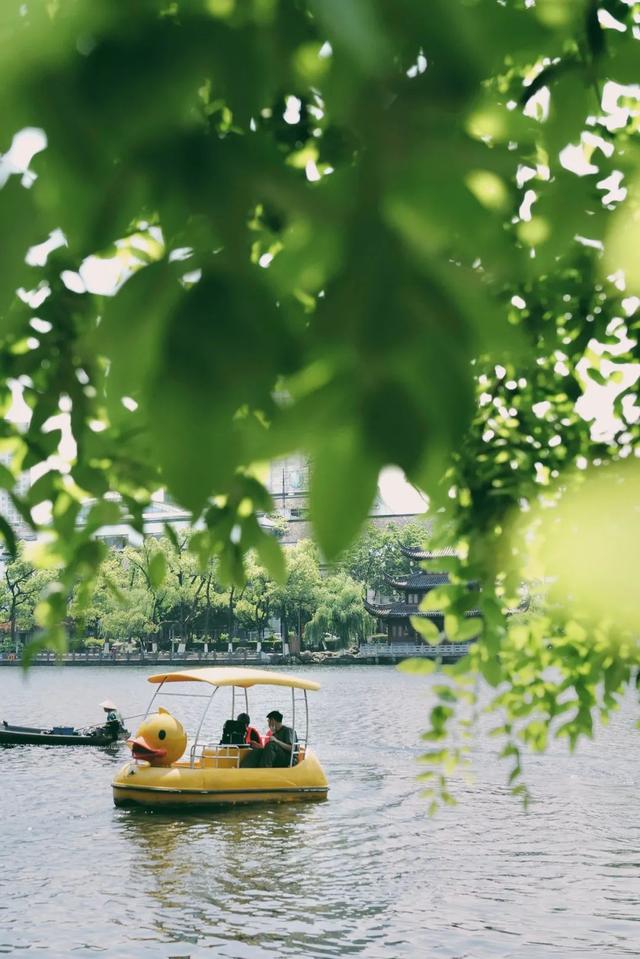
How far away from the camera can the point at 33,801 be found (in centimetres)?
2675

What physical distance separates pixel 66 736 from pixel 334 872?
61.1 ft

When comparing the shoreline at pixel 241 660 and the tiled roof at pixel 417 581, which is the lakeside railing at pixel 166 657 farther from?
the tiled roof at pixel 417 581

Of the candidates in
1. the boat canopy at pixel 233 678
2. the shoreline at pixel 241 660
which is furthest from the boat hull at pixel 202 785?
the shoreline at pixel 241 660

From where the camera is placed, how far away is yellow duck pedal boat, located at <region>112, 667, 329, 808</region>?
80.0 ft

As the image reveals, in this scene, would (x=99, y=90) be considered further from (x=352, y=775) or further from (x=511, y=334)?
Result: (x=352, y=775)

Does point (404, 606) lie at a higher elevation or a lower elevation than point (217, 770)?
higher

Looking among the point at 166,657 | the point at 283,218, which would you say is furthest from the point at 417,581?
the point at 283,218

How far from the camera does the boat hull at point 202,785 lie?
24.3 meters

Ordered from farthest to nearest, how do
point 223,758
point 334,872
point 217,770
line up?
1. point 223,758
2. point 217,770
3. point 334,872

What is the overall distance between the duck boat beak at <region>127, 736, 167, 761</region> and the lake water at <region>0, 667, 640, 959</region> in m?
1.25

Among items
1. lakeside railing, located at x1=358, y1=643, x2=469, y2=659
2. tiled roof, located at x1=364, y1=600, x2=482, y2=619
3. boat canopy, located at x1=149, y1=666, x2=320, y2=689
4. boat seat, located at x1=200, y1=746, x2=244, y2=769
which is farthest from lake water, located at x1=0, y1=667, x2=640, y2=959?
lakeside railing, located at x1=358, y1=643, x2=469, y2=659

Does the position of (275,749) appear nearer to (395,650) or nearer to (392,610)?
(392,610)

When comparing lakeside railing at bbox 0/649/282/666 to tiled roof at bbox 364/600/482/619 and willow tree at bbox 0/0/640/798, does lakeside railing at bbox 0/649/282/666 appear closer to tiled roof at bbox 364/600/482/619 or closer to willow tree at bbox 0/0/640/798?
tiled roof at bbox 364/600/482/619

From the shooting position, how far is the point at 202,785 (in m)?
24.3
